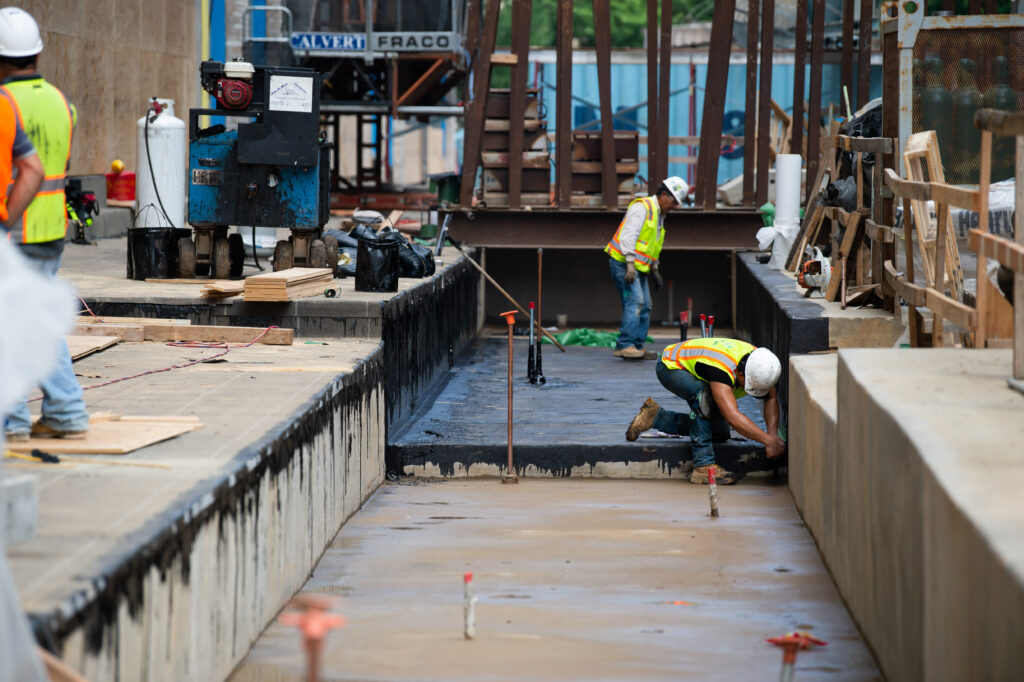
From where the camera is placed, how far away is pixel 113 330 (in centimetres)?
953

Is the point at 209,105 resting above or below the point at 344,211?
above

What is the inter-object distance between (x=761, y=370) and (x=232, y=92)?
504cm

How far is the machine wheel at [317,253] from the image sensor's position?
1182 cm

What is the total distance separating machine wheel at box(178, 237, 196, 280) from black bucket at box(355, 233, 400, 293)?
1.77m

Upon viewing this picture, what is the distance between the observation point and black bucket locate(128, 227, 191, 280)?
37.7ft

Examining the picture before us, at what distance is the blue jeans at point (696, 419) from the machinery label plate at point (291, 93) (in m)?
3.79

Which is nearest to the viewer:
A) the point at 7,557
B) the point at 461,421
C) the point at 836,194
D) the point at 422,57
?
the point at 7,557

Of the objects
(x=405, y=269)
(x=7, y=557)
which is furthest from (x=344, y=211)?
(x=7, y=557)

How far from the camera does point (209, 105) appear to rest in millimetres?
23859

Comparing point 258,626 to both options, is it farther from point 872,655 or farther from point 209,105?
point 209,105

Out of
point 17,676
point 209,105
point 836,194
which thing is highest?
point 209,105

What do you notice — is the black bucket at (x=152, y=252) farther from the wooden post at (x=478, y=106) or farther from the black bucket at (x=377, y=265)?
the wooden post at (x=478, y=106)

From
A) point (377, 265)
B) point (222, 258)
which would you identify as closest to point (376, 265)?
point (377, 265)

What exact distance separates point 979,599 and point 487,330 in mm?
14782
